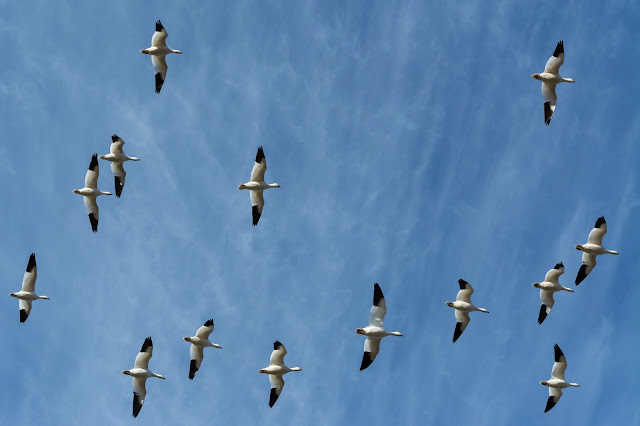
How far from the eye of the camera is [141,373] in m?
52.6

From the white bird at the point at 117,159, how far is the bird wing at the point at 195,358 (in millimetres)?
9064

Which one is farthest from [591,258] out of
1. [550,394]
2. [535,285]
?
[550,394]

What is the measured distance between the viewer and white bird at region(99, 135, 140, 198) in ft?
180

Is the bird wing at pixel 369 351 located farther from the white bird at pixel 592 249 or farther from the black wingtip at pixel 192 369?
the white bird at pixel 592 249

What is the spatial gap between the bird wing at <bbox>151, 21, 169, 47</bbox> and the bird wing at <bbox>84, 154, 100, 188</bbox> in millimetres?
6729

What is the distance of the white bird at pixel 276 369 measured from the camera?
170ft

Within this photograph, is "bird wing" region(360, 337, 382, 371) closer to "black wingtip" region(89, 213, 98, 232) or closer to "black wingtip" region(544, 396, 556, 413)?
"black wingtip" region(544, 396, 556, 413)

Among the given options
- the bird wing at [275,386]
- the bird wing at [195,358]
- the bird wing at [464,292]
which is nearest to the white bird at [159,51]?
the bird wing at [195,358]

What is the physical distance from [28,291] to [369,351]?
61.1ft

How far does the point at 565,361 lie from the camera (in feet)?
182

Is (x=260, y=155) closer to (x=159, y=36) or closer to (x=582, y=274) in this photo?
(x=159, y=36)

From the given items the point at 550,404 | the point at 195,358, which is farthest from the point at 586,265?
the point at 195,358

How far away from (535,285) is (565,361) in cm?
443

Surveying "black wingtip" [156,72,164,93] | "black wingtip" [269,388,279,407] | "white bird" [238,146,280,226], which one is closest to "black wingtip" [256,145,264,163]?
"white bird" [238,146,280,226]
